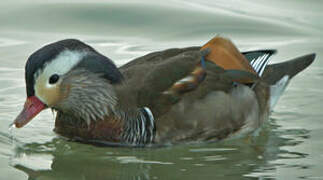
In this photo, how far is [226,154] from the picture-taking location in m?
7.45

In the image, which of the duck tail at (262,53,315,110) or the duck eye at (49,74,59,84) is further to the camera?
the duck tail at (262,53,315,110)

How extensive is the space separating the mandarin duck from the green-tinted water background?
0.46 feet

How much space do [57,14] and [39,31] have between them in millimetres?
606

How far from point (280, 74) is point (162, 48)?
2155mm

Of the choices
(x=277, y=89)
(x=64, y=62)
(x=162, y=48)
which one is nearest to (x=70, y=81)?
(x=64, y=62)

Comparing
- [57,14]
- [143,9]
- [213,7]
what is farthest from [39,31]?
[213,7]

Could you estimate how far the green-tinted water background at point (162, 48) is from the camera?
7055mm

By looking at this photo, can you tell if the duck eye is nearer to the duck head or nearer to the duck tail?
the duck head

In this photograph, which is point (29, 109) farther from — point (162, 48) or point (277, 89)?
point (162, 48)

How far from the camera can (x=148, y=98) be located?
743 centimetres

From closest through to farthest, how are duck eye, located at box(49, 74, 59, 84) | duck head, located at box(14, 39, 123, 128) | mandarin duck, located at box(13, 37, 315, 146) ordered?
duck head, located at box(14, 39, 123, 128)
duck eye, located at box(49, 74, 59, 84)
mandarin duck, located at box(13, 37, 315, 146)

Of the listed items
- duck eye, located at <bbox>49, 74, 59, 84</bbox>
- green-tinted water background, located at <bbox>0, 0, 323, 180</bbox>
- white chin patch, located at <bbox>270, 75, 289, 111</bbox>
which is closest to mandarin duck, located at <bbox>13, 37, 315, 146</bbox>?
duck eye, located at <bbox>49, 74, 59, 84</bbox>

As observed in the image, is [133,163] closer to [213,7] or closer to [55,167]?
[55,167]

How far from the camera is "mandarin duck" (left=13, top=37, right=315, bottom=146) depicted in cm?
727
